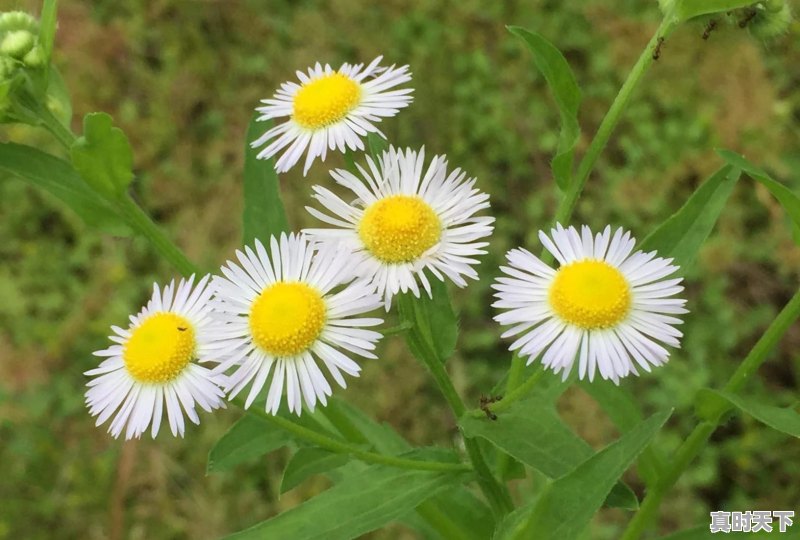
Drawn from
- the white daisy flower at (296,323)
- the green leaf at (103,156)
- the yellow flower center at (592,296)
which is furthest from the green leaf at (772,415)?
the green leaf at (103,156)

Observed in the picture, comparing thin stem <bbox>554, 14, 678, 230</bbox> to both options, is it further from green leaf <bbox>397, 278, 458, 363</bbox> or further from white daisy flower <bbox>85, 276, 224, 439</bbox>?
white daisy flower <bbox>85, 276, 224, 439</bbox>

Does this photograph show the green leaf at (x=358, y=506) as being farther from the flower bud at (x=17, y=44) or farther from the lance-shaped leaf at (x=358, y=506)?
the flower bud at (x=17, y=44)

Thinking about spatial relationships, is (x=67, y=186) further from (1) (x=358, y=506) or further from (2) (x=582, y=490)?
(2) (x=582, y=490)

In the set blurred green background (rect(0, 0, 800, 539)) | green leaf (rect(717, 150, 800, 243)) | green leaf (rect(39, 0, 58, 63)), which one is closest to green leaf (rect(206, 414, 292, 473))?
green leaf (rect(39, 0, 58, 63))

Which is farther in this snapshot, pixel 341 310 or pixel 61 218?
pixel 61 218

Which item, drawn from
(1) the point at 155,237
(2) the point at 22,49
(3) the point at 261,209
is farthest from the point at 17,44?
(3) the point at 261,209

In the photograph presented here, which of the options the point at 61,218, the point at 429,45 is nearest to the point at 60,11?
the point at 61,218

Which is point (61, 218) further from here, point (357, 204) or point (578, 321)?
point (578, 321)
